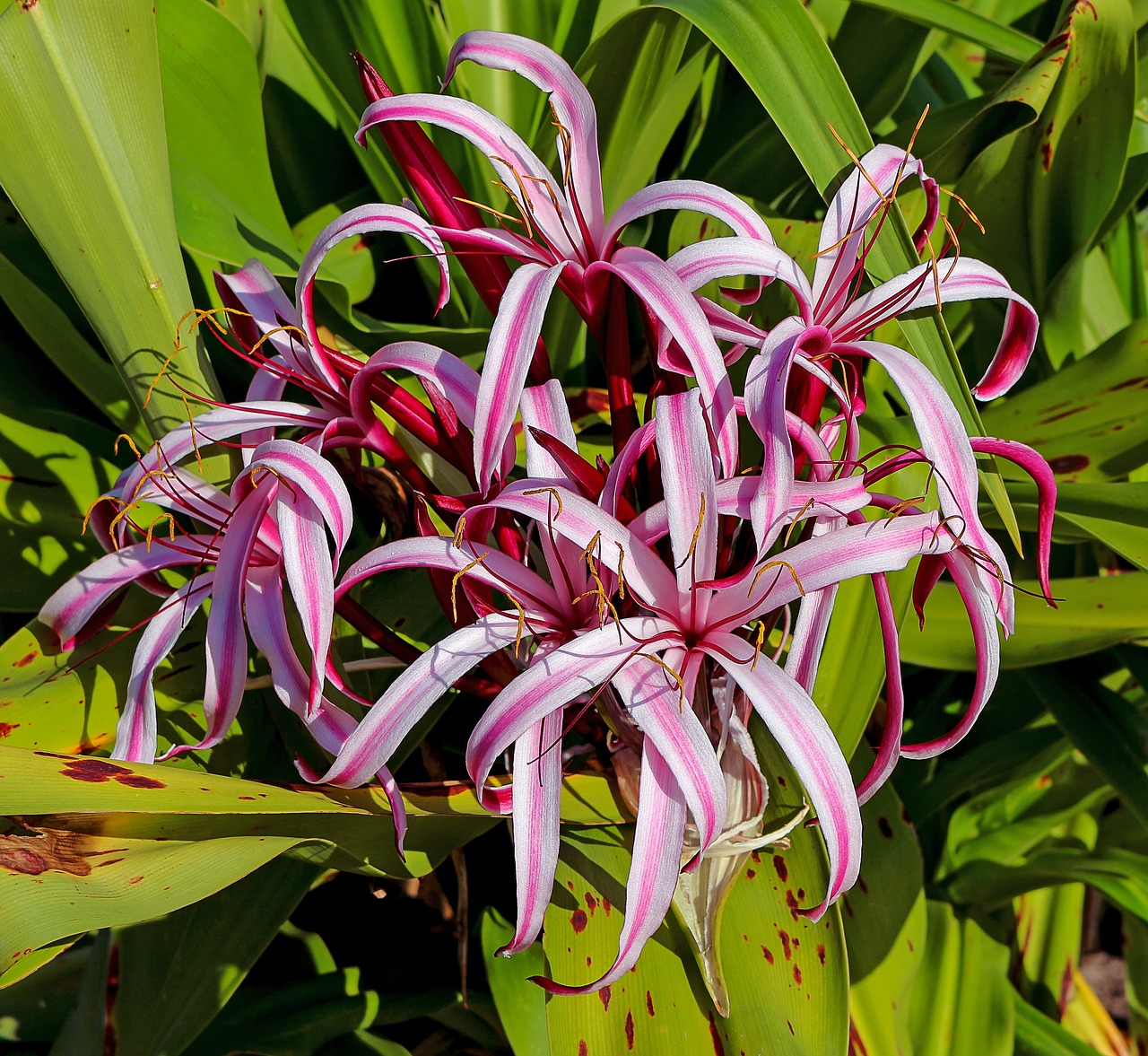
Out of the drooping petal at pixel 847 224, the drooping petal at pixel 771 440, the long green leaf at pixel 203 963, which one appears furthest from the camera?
the long green leaf at pixel 203 963

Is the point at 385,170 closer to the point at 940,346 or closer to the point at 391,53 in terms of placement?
the point at 391,53

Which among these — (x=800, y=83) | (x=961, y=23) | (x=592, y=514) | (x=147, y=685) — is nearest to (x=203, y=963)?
(x=147, y=685)

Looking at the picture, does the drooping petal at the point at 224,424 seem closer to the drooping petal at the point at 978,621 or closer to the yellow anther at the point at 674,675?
the yellow anther at the point at 674,675

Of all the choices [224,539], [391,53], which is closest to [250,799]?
[224,539]

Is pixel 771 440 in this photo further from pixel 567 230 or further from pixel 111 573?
pixel 111 573

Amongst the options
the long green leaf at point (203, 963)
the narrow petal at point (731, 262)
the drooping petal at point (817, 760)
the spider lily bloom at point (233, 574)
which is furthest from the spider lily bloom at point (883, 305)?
the long green leaf at point (203, 963)

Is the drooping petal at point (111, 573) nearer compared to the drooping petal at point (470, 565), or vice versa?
the drooping petal at point (470, 565)
